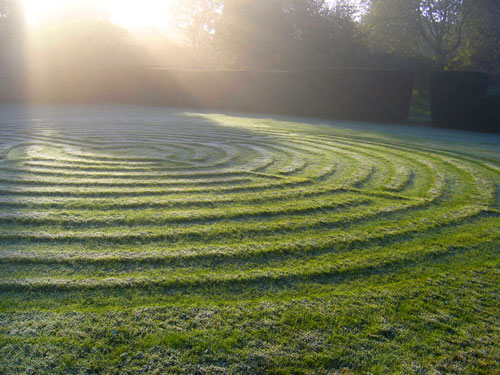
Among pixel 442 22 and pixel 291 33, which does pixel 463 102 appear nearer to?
pixel 442 22

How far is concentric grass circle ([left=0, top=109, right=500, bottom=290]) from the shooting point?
2.80 m

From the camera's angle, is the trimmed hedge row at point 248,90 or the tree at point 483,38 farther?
the tree at point 483,38

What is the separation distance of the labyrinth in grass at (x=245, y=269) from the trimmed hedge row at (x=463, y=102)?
8168 millimetres

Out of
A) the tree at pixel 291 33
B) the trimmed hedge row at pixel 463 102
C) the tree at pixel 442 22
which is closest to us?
the trimmed hedge row at pixel 463 102

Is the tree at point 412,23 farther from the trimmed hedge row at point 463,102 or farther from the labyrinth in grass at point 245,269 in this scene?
the labyrinth in grass at point 245,269

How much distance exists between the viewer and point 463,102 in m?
13.0

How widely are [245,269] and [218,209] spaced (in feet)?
4.27

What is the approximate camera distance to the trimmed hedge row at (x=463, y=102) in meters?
12.5

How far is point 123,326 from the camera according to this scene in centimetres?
209

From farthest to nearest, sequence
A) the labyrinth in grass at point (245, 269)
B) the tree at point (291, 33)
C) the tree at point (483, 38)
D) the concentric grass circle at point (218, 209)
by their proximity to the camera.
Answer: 1. the tree at point (291, 33)
2. the tree at point (483, 38)
3. the concentric grass circle at point (218, 209)
4. the labyrinth in grass at point (245, 269)

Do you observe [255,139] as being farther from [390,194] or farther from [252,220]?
[252,220]

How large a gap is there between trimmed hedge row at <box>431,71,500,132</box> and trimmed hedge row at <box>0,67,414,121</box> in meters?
1.31

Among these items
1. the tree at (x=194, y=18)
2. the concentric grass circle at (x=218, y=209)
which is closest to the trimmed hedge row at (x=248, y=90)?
the concentric grass circle at (x=218, y=209)

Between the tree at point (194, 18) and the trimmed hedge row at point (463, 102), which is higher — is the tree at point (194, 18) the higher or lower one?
the higher one
